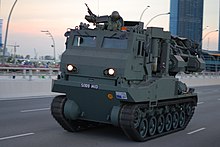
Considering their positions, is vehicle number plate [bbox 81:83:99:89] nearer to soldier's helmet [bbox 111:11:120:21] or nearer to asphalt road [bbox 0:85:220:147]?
asphalt road [bbox 0:85:220:147]

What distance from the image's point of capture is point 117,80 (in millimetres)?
11047

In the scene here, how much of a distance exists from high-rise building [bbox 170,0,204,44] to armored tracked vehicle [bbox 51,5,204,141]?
1469 inches

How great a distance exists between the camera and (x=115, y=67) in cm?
1111

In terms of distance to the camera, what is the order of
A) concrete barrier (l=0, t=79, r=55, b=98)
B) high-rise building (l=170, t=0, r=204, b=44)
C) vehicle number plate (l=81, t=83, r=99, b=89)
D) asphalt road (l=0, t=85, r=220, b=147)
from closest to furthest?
asphalt road (l=0, t=85, r=220, b=147), vehicle number plate (l=81, t=83, r=99, b=89), concrete barrier (l=0, t=79, r=55, b=98), high-rise building (l=170, t=0, r=204, b=44)

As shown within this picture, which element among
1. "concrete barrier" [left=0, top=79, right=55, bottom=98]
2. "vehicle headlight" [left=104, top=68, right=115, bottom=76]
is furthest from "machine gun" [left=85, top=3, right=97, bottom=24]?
"concrete barrier" [left=0, top=79, right=55, bottom=98]

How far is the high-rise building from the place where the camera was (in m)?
52.1

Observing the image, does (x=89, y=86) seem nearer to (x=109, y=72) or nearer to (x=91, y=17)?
(x=109, y=72)

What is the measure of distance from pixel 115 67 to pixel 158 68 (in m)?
2.15

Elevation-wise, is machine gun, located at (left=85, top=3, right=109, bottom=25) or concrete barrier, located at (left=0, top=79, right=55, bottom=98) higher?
machine gun, located at (left=85, top=3, right=109, bottom=25)

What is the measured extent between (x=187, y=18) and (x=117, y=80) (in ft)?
142

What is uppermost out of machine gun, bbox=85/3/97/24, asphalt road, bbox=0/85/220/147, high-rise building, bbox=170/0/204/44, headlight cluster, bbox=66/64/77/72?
high-rise building, bbox=170/0/204/44

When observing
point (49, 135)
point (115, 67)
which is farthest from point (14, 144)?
point (115, 67)

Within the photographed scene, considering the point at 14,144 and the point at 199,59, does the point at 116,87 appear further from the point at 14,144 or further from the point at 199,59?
the point at 199,59

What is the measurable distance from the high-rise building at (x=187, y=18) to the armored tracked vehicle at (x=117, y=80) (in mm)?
37316
